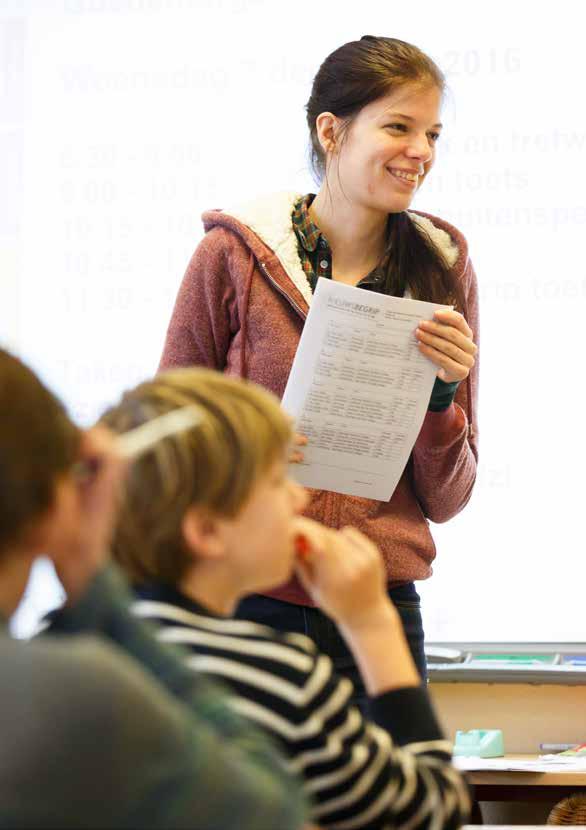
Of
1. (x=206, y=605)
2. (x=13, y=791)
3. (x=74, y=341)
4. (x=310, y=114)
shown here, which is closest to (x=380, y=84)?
(x=310, y=114)

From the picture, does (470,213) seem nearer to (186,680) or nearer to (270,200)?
(270,200)

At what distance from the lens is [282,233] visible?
1.94 m

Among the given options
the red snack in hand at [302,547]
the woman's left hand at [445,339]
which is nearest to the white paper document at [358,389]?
the woman's left hand at [445,339]

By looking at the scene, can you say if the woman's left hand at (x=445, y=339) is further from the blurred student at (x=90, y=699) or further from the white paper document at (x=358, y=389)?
the blurred student at (x=90, y=699)

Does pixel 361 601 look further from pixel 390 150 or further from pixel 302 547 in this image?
pixel 390 150

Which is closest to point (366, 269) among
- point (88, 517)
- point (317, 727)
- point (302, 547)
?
point (302, 547)

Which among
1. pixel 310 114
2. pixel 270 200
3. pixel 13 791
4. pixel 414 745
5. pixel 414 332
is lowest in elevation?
pixel 414 745

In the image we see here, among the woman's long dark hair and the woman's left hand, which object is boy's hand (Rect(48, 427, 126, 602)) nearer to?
the woman's left hand

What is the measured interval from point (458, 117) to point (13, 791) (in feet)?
9.50

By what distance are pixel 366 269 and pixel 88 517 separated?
4.08ft

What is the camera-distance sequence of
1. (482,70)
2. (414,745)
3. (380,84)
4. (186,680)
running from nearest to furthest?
(186,680)
(414,745)
(380,84)
(482,70)

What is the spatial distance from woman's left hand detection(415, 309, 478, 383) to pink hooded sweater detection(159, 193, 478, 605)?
4.5 inches

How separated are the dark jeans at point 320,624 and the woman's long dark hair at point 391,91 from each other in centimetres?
50

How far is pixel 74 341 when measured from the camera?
3.41 meters
